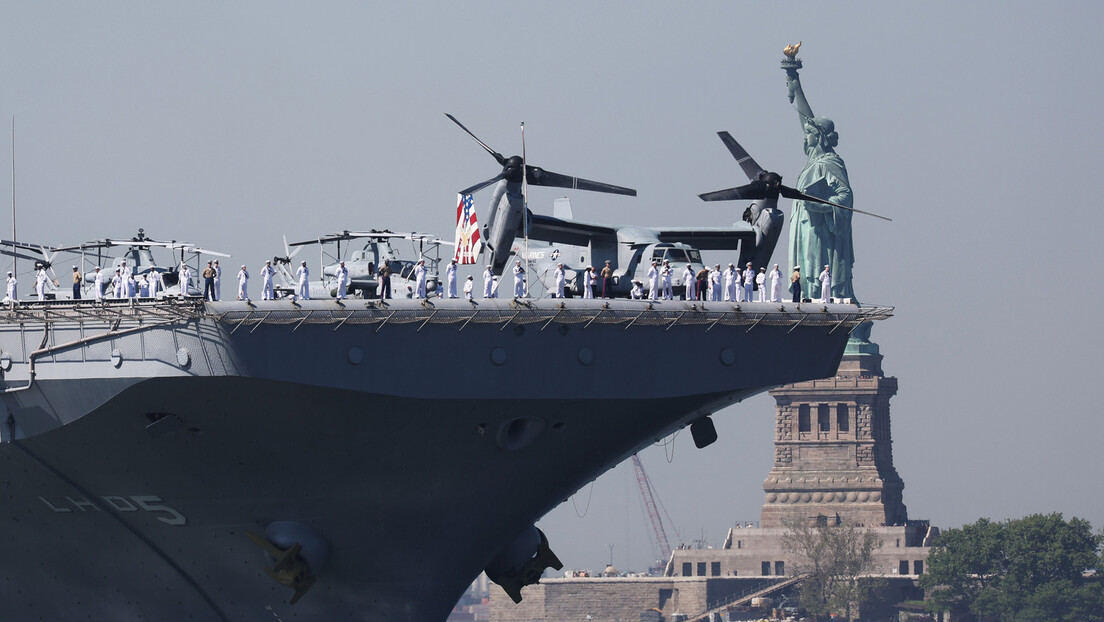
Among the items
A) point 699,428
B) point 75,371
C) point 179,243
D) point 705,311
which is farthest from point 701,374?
point 179,243

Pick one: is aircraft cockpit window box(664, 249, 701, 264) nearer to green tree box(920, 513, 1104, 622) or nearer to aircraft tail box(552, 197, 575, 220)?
aircraft tail box(552, 197, 575, 220)

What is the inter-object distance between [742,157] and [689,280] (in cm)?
529

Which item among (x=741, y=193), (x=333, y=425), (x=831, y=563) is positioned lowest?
(x=831, y=563)

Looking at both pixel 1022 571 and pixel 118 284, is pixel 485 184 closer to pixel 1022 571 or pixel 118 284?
pixel 118 284

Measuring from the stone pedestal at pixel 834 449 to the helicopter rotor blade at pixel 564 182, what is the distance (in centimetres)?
12509

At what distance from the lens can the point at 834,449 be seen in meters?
172

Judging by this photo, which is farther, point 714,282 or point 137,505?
point 714,282

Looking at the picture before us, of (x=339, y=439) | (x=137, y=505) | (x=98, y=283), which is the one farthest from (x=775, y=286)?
(x=98, y=283)

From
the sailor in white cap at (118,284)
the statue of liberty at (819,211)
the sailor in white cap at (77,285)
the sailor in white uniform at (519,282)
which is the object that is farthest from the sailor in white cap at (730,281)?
the statue of liberty at (819,211)

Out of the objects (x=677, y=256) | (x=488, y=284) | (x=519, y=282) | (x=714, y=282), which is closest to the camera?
(x=519, y=282)

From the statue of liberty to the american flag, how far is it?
4403 inches

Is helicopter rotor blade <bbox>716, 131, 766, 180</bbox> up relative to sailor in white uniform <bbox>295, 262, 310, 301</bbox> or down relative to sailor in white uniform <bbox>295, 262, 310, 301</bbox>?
up

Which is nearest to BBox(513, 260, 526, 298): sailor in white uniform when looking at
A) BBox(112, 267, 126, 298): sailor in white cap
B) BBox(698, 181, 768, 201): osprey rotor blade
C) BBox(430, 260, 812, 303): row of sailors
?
BBox(430, 260, 812, 303): row of sailors

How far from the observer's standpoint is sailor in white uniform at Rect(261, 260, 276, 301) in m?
39.7
